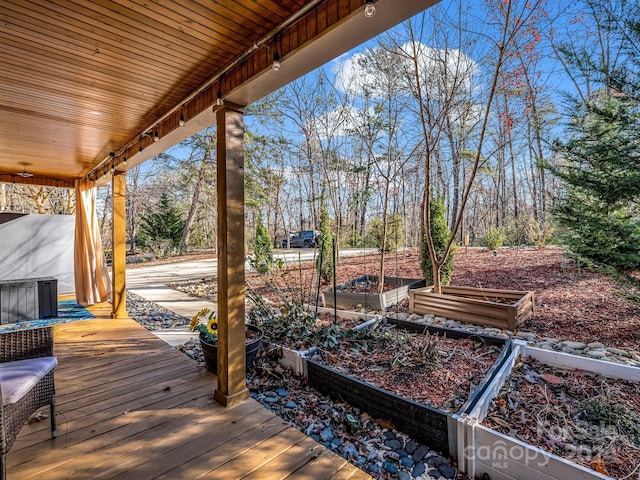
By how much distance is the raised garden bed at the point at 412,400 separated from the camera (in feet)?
5.85

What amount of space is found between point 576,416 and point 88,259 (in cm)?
640

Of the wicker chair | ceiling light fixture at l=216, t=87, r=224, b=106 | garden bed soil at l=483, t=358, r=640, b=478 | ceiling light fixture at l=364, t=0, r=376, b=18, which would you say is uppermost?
ceiling light fixture at l=216, t=87, r=224, b=106

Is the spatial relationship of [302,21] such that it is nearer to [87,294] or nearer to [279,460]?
[279,460]

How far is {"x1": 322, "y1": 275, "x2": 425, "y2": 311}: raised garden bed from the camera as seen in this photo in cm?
440

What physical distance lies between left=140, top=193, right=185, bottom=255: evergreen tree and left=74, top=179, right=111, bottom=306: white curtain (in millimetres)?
7863

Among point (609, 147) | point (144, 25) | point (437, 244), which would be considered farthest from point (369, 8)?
point (437, 244)

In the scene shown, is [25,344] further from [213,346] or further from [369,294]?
[369,294]

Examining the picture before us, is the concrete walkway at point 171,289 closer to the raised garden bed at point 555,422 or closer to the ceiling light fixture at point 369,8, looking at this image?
the raised garden bed at point 555,422

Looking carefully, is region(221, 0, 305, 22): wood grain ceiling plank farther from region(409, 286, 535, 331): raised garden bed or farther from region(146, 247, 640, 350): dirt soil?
region(409, 286, 535, 331): raised garden bed

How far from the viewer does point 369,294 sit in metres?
4.47

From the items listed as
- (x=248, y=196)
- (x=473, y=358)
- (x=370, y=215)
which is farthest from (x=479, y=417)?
(x=248, y=196)

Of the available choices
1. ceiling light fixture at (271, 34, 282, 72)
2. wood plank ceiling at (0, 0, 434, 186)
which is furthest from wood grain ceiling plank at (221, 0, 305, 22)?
ceiling light fixture at (271, 34, 282, 72)

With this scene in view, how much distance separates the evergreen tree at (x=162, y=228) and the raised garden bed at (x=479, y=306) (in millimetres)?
11726

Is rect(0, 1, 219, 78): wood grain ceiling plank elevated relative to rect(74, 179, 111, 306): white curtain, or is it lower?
elevated
